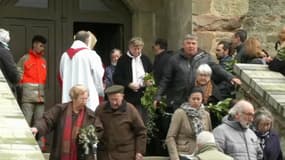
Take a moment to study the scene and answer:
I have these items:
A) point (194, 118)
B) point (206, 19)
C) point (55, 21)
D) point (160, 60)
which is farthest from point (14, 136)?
point (55, 21)

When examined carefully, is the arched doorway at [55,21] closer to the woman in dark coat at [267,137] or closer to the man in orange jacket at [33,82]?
the man in orange jacket at [33,82]

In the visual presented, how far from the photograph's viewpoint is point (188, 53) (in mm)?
13141

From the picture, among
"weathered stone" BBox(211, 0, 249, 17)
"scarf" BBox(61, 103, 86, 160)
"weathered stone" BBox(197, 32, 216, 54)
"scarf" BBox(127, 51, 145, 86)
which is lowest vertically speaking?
"scarf" BBox(61, 103, 86, 160)

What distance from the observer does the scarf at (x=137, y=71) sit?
1393 centimetres

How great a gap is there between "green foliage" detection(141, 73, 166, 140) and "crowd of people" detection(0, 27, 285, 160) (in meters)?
0.07

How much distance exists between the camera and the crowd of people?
1105cm

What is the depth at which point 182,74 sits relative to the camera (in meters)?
13.1

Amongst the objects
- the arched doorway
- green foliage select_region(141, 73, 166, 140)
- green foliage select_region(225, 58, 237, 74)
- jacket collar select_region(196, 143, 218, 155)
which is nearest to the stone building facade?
the arched doorway

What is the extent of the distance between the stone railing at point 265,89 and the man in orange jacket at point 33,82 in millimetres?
3084

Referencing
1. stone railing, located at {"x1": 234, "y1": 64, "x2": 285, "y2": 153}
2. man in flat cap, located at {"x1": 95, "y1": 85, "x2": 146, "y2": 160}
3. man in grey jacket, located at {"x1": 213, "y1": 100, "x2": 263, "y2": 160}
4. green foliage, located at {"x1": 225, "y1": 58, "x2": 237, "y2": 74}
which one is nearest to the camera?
man in grey jacket, located at {"x1": 213, "y1": 100, "x2": 263, "y2": 160}

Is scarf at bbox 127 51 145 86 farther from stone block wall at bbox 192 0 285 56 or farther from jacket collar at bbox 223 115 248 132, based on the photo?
jacket collar at bbox 223 115 248 132

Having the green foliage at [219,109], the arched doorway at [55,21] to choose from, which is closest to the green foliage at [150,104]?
the green foliage at [219,109]

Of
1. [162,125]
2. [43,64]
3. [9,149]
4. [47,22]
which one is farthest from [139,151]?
[47,22]

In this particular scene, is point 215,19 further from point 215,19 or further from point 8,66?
point 8,66
